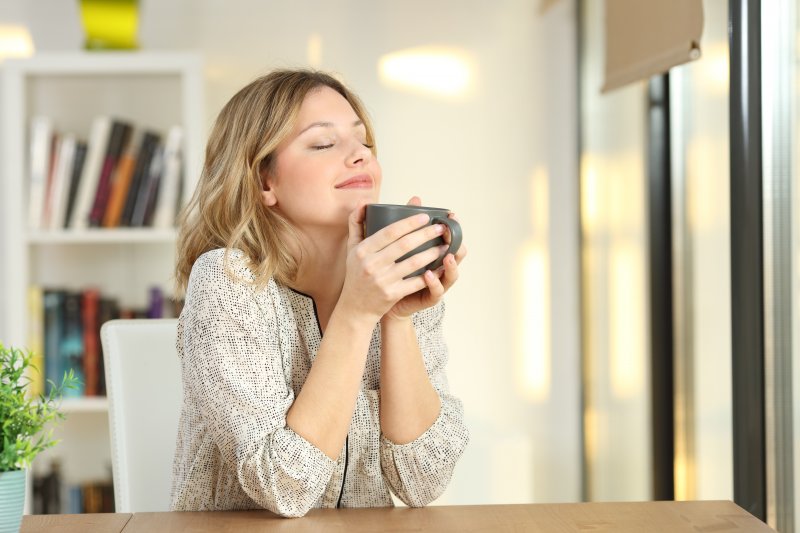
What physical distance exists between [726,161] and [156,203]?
155 centimetres

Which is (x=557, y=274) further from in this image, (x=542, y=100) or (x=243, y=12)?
(x=243, y=12)

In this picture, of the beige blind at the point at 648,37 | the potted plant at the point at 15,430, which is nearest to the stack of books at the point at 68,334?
the beige blind at the point at 648,37

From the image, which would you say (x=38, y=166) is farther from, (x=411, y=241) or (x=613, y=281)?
(x=411, y=241)

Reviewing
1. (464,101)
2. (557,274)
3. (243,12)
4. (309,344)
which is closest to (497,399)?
(557,274)

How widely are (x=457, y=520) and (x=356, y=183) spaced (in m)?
0.49

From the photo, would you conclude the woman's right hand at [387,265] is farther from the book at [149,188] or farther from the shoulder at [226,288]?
the book at [149,188]

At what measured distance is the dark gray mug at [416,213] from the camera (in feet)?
3.65

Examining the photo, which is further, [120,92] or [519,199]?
[519,199]

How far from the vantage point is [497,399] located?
3020 mm

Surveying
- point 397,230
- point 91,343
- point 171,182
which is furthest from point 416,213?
point 91,343

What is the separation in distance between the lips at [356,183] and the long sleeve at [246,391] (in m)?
0.19

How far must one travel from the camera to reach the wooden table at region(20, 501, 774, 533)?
104 cm

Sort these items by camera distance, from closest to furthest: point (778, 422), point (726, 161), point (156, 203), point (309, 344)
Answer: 1. point (309, 344)
2. point (778, 422)
3. point (726, 161)
4. point (156, 203)

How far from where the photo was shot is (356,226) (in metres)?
1.23
